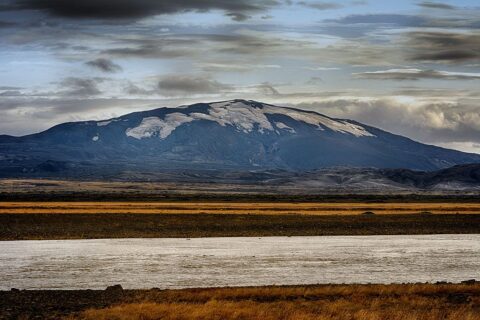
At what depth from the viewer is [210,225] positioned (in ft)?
214

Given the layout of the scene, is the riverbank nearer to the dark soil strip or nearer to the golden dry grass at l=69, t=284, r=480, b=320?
the dark soil strip

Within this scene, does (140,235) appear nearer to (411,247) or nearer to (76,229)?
(76,229)

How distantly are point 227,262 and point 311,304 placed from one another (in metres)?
13.1

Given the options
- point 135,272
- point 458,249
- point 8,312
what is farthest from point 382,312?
point 458,249

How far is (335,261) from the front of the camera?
3747 cm

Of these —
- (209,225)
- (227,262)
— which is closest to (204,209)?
(209,225)

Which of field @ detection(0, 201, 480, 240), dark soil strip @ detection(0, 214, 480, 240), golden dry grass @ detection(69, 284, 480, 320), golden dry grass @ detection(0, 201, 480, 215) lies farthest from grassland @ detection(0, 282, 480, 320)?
golden dry grass @ detection(0, 201, 480, 215)

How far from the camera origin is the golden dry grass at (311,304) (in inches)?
869

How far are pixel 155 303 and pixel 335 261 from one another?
51.1 feet

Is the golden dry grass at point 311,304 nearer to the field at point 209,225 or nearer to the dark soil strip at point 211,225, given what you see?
the dark soil strip at point 211,225

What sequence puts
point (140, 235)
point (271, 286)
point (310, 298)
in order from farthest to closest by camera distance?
point (140, 235)
point (271, 286)
point (310, 298)

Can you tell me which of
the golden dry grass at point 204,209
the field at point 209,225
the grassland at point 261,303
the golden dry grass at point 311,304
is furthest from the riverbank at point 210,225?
the golden dry grass at point 311,304

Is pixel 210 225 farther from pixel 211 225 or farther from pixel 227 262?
pixel 227 262

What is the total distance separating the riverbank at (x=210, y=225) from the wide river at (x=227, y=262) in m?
6.01
